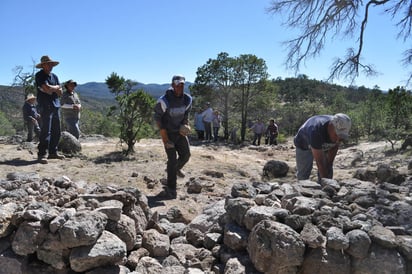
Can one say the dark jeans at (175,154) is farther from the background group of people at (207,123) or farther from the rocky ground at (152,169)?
the background group of people at (207,123)

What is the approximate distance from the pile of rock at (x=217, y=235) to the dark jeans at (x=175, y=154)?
1.54 metres

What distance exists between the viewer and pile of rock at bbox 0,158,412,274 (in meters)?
2.66

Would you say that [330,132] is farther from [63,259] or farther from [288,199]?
[63,259]

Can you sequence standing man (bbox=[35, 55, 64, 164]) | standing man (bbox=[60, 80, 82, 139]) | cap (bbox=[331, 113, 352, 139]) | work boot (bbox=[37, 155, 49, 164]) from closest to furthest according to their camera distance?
cap (bbox=[331, 113, 352, 139]) → standing man (bbox=[35, 55, 64, 164]) → work boot (bbox=[37, 155, 49, 164]) → standing man (bbox=[60, 80, 82, 139])

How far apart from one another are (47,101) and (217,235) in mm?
4131

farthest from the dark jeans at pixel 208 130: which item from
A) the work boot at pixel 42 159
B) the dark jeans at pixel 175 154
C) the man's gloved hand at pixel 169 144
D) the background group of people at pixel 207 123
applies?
the man's gloved hand at pixel 169 144

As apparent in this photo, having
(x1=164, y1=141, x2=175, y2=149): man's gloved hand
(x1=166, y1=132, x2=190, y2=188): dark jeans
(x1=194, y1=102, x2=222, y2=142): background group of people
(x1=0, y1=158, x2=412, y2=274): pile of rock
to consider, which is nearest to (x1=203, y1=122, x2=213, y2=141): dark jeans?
(x1=194, y1=102, x2=222, y2=142): background group of people

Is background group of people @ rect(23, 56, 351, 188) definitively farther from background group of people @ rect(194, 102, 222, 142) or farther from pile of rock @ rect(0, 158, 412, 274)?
background group of people @ rect(194, 102, 222, 142)

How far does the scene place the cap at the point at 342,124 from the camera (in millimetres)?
4105

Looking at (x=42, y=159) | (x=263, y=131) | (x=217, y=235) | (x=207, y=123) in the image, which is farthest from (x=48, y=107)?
(x=263, y=131)

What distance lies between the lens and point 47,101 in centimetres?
615

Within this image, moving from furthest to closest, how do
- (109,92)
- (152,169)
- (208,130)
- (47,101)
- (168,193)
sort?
1. (208,130)
2. (109,92)
3. (152,169)
4. (47,101)
5. (168,193)

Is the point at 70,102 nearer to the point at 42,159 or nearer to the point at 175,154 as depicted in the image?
the point at 42,159

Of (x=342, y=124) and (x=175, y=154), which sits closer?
(x=342, y=124)
